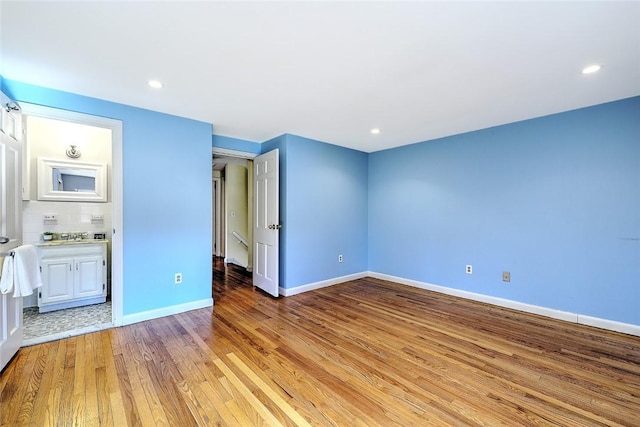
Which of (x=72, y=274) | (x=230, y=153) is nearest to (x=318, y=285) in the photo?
(x=230, y=153)

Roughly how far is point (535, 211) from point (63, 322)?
5528mm

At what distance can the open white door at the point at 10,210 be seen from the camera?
2.04 meters

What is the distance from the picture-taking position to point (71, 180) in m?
3.51

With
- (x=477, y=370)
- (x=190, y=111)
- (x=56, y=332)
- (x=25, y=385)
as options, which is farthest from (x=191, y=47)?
(x=477, y=370)

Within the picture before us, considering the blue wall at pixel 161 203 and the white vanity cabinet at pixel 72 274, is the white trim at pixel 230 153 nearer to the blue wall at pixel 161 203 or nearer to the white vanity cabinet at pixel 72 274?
the blue wall at pixel 161 203

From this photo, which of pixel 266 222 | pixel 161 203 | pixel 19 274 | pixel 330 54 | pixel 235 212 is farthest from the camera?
pixel 235 212

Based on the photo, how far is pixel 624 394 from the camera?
1.81 metres

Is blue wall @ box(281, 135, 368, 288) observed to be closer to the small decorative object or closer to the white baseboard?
the white baseboard

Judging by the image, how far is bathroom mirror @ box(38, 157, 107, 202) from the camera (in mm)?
3340

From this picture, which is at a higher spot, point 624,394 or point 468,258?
Answer: point 468,258

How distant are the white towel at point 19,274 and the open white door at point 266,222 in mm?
2388

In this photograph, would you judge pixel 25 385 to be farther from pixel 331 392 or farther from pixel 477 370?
pixel 477 370

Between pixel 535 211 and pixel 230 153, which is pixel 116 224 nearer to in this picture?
pixel 230 153

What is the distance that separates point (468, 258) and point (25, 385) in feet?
15.2
